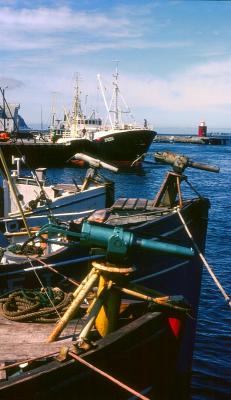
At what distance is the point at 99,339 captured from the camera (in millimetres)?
5973

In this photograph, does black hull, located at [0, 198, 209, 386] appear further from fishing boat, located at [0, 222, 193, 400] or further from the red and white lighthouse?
the red and white lighthouse

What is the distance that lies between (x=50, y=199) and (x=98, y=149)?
54217 millimetres

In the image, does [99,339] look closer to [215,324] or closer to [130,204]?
[130,204]

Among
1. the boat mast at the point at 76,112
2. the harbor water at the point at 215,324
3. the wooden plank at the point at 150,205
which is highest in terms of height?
the boat mast at the point at 76,112

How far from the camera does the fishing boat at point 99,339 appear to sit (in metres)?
4.97

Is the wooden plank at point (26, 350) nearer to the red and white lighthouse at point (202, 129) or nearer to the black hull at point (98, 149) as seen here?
the black hull at point (98, 149)

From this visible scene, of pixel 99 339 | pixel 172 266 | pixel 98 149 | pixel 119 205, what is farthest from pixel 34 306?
pixel 98 149

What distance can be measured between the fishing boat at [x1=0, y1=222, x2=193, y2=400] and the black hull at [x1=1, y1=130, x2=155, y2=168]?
205 ft

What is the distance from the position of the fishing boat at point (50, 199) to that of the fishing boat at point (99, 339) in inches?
291

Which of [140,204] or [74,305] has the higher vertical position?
[140,204]

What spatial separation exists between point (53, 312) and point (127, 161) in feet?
214

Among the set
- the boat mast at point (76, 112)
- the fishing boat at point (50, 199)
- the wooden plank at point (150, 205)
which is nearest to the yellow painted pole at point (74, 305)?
the wooden plank at point (150, 205)

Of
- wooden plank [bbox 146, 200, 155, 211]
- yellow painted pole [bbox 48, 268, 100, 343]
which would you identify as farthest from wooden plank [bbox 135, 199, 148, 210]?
yellow painted pole [bbox 48, 268, 100, 343]

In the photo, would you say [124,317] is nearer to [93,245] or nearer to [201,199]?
[93,245]
